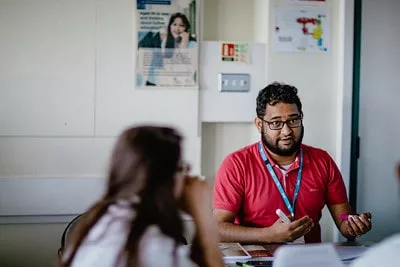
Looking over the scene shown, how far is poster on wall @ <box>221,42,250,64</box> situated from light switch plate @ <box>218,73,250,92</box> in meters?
0.08

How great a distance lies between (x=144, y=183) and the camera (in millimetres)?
1261

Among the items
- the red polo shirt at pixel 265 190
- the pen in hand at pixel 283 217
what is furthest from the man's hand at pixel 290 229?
the red polo shirt at pixel 265 190

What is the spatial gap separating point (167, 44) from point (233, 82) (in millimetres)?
419

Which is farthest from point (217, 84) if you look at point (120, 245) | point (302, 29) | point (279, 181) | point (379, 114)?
point (120, 245)

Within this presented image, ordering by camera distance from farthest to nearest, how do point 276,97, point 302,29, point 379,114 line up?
point 379,114 < point 302,29 < point 276,97

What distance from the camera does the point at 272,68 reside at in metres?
3.22

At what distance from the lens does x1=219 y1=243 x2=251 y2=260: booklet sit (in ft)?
6.42

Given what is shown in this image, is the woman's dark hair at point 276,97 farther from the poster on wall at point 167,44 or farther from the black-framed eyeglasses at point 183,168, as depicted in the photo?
the black-framed eyeglasses at point 183,168

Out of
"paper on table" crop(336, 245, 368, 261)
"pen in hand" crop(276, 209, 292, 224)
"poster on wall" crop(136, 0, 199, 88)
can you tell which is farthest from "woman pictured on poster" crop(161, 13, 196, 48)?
"paper on table" crop(336, 245, 368, 261)

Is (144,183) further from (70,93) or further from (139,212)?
(70,93)

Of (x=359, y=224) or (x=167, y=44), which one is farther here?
(x=167, y=44)

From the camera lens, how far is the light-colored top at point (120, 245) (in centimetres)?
122

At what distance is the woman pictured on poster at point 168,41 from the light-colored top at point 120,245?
193 cm

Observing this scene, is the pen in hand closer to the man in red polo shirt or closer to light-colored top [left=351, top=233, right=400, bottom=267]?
the man in red polo shirt
